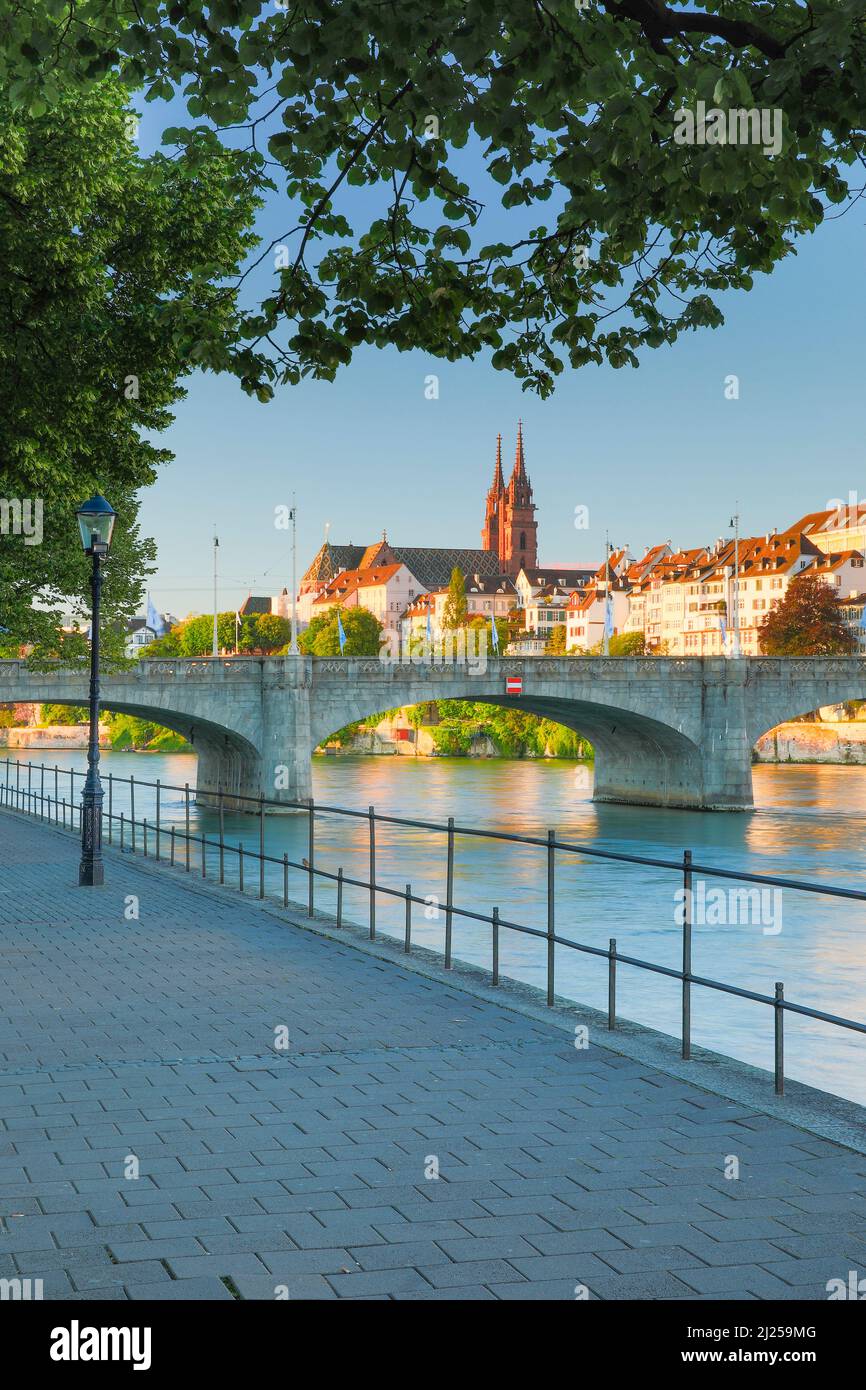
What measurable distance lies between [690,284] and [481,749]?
80.5 metres

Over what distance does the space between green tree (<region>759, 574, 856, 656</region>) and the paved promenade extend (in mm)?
91813

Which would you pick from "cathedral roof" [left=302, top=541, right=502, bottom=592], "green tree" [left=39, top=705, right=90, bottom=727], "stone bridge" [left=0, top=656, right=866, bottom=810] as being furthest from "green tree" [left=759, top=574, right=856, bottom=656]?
"cathedral roof" [left=302, top=541, right=502, bottom=592]

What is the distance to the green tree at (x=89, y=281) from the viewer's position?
14.2 m

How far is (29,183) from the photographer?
1450cm

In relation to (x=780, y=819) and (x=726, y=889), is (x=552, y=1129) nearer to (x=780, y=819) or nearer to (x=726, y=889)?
A: (x=726, y=889)

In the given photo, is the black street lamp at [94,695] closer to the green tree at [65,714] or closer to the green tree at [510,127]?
the green tree at [510,127]

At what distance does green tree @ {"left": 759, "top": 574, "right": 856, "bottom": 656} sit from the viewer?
9712 cm

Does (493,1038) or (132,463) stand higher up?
(132,463)

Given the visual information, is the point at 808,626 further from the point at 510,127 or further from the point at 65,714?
the point at 510,127

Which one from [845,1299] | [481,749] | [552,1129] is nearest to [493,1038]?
[552,1129]

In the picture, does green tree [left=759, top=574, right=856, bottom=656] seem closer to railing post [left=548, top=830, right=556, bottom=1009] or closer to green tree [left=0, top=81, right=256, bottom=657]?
green tree [left=0, top=81, right=256, bottom=657]

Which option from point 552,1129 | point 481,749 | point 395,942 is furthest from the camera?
point 481,749

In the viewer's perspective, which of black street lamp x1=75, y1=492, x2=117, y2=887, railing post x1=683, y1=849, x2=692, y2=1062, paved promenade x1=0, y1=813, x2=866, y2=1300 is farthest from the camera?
black street lamp x1=75, y1=492, x2=117, y2=887

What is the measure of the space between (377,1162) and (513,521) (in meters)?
182
